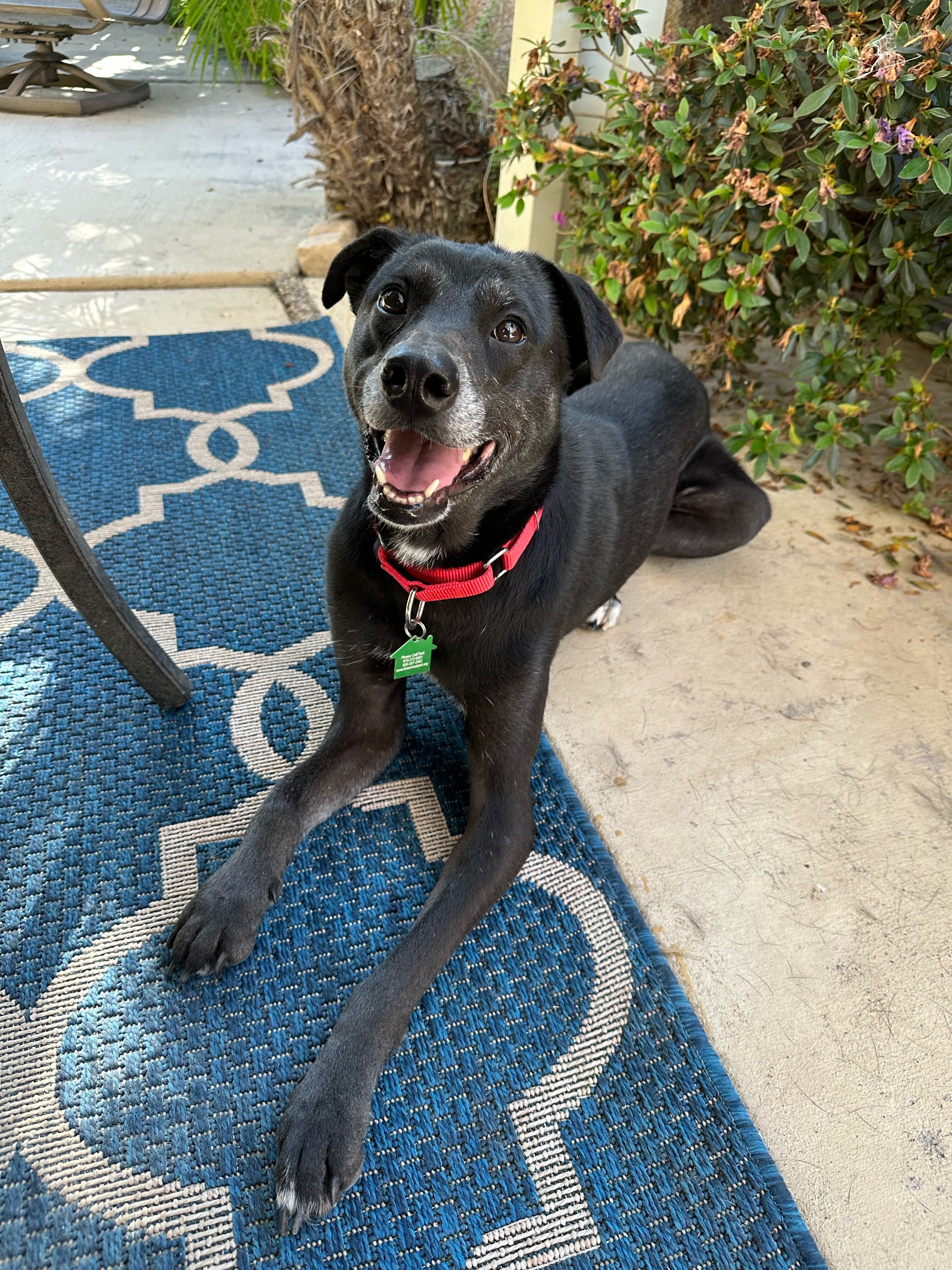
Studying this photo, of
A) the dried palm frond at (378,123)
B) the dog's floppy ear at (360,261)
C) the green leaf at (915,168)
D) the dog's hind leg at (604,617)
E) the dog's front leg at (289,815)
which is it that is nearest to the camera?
the dog's front leg at (289,815)

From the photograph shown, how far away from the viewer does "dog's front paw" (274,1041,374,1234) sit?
1.19 metres

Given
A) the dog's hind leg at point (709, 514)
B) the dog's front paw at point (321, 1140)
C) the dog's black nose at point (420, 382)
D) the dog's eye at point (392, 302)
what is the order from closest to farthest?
the dog's front paw at point (321, 1140), the dog's black nose at point (420, 382), the dog's eye at point (392, 302), the dog's hind leg at point (709, 514)

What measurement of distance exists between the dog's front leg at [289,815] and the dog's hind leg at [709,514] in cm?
111

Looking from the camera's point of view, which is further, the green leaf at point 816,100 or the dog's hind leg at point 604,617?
the dog's hind leg at point 604,617

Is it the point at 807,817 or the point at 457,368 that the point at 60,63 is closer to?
the point at 457,368

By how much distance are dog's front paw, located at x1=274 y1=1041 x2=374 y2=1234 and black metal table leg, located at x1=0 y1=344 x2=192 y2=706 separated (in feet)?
2.94

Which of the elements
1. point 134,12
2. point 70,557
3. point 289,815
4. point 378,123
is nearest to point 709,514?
point 289,815

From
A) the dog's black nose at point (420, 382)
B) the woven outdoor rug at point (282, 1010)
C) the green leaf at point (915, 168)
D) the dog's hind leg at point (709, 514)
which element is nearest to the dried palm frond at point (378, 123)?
the dog's hind leg at point (709, 514)

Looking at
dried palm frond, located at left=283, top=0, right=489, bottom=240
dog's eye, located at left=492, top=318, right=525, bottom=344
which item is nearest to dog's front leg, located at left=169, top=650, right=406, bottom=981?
dog's eye, located at left=492, top=318, right=525, bottom=344

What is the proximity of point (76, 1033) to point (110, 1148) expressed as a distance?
20 centimetres

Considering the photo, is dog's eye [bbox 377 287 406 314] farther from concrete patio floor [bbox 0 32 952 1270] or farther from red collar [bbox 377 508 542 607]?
concrete patio floor [bbox 0 32 952 1270]

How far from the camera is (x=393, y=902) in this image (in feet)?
5.26

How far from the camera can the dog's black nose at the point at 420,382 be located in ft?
4.42

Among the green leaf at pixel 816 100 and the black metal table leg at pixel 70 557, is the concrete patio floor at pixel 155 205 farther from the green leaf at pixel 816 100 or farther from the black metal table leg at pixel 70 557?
the green leaf at pixel 816 100
